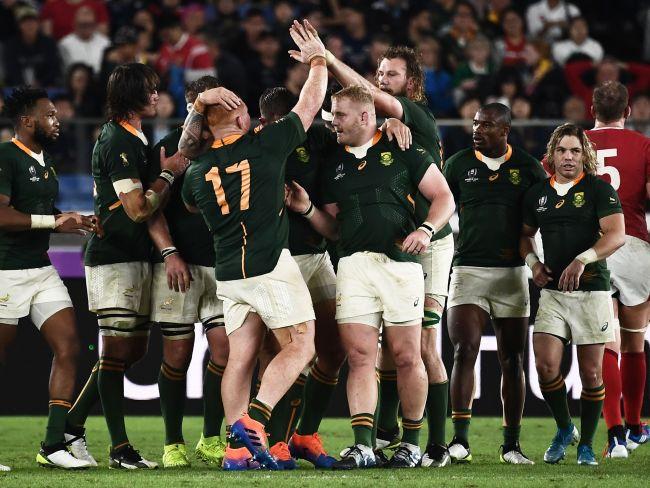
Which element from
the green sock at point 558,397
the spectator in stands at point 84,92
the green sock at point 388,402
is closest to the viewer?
the green sock at point 558,397

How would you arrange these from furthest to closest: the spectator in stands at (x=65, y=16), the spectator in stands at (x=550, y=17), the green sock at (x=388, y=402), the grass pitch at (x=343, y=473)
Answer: the spectator in stands at (x=550, y=17), the spectator in stands at (x=65, y=16), the green sock at (x=388, y=402), the grass pitch at (x=343, y=473)

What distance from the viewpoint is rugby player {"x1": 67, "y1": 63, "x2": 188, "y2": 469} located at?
311 inches

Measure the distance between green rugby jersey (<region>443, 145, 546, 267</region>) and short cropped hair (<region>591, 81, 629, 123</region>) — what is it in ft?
2.42

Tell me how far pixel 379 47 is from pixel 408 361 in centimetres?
790

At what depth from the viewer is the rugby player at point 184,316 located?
8008 millimetres

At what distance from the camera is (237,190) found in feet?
23.9

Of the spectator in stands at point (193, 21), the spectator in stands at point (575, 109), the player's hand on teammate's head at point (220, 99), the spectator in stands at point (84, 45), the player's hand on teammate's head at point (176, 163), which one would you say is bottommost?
the player's hand on teammate's head at point (176, 163)

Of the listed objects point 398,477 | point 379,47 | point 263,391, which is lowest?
point 398,477

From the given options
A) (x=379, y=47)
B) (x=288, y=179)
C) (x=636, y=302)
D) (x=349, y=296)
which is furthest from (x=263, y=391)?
(x=379, y=47)

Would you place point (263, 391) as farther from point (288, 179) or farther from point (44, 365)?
point (44, 365)

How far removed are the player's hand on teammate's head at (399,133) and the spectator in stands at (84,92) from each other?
639 cm

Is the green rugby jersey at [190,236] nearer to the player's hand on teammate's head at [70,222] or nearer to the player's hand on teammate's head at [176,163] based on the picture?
the player's hand on teammate's head at [176,163]

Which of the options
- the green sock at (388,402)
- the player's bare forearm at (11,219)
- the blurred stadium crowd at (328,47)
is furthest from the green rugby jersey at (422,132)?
the blurred stadium crowd at (328,47)

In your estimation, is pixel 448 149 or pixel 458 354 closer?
pixel 458 354
